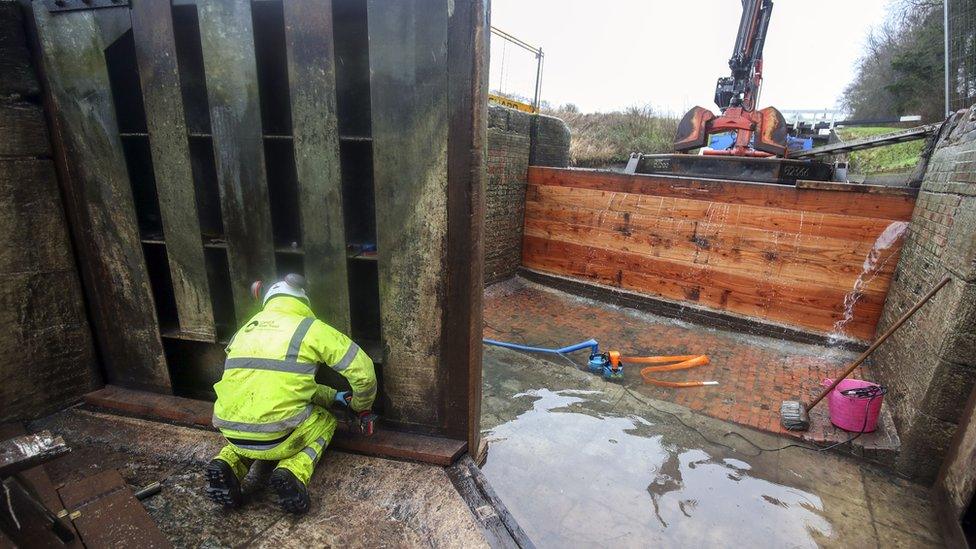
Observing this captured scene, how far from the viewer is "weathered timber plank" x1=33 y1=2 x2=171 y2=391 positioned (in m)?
2.76

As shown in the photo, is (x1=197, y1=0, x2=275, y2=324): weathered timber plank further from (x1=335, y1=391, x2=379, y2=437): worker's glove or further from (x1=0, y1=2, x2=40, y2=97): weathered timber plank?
(x1=0, y1=2, x2=40, y2=97): weathered timber plank

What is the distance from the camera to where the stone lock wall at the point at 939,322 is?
3.38 metres

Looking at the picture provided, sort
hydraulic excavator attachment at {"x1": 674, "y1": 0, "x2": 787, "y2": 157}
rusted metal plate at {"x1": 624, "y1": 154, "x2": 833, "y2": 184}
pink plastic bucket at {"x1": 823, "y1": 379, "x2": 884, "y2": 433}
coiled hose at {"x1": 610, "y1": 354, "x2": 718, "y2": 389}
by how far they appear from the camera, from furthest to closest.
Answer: hydraulic excavator attachment at {"x1": 674, "y1": 0, "x2": 787, "y2": 157} < rusted metal plate at {"x1": 624, "y1": 154, "x2": 833, "y2": 184} < coiled hose at {"x1": 610, "y1": 354, "x2": 718, "y2": 389} < pink plastic bucket at {"x1": 823, "y1": 379, "x2": 884, "y2": 433}

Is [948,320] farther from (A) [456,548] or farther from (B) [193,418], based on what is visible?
(B) [193,418]

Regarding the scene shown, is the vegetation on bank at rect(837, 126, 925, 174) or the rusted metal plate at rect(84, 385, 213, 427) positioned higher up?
the vegetation on bank at rect(837, 126, 925, 174)

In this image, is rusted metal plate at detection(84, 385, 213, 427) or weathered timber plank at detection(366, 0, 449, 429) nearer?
weathered timber plank at detection(366, 0, 449, 429)

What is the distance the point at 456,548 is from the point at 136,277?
2885 mm

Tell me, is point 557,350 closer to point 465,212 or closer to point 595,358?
point 595,358

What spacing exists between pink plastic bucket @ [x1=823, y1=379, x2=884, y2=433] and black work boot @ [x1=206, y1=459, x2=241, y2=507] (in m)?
4.98

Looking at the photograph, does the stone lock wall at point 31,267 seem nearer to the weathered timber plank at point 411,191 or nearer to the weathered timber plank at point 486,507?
the weathered timber plank at point 411,191

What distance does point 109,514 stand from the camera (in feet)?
7.66

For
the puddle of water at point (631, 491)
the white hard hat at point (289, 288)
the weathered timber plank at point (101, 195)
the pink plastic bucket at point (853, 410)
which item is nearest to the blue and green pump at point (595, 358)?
the puddle of water at point (631, 491)

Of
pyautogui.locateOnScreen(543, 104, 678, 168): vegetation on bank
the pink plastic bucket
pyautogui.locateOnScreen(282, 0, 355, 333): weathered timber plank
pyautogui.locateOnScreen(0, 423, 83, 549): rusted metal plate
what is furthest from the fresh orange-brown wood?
pyautogui.locateOnScreen(543, 104, 678, 168): vegetation on bank

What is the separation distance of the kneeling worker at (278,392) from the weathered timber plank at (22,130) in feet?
6.44
